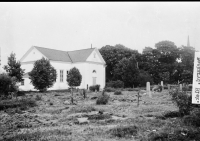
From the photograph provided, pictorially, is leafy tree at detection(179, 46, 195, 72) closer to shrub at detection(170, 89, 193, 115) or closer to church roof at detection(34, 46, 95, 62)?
church roof at detection(34, 46, 95, 62)

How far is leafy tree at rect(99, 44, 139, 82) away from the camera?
50500 mm

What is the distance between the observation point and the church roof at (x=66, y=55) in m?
35.2

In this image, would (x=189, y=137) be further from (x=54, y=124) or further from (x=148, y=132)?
(x=54, y=124)

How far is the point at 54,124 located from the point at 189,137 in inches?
195

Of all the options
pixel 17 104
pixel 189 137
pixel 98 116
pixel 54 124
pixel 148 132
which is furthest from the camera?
pixel 17 104

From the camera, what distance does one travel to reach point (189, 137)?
548 cm

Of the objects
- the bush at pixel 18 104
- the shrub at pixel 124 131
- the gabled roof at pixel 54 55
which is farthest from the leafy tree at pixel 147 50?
the shrub at pixel 124 131

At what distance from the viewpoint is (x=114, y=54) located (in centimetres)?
5075

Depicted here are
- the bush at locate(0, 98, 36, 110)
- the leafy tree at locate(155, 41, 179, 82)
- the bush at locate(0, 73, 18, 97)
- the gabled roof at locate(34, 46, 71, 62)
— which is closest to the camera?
the bush at locate(0, 98, 36, 110)

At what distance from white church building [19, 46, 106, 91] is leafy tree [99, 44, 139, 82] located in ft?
34.1

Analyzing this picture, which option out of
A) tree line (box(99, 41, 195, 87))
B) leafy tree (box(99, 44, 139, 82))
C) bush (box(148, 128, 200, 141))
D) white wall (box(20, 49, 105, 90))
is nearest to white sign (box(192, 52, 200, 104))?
bush (box(148, 128, 200, 141))

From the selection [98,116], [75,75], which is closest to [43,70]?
[75,75]

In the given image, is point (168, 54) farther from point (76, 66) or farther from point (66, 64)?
point (66, 64)

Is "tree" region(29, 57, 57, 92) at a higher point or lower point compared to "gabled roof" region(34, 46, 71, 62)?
lower
